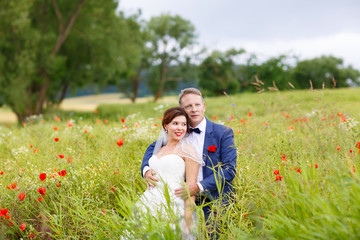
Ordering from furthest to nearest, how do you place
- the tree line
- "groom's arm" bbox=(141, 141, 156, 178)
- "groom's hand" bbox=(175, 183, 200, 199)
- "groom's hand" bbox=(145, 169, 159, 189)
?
the tree line < "groom's arm" bbox=(141, 141, 156, 178) < "groom's hand" bbox=(145, 169, 159, 189) < "groom's hand" bbox=(175, 183, 200, 199)

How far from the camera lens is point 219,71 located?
37.1m

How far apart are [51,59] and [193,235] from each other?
653 inches

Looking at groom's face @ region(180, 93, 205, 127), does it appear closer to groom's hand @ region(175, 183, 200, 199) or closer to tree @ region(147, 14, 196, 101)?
groom's hand @ region(175, 183, 200, 199)

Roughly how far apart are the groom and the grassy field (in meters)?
0.25

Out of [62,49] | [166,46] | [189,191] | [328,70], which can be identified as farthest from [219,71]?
[189,191]

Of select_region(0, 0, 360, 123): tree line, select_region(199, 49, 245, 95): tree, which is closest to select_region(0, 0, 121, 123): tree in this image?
select_region(0, 0, 360, 123): tree line

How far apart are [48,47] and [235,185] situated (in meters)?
17.1

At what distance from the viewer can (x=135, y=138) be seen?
216 inches

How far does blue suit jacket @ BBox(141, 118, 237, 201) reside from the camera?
11.2 ft

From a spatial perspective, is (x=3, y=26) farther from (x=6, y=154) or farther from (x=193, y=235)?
(x=193, y=235)

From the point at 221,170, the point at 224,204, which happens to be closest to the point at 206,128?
the point at 221,170

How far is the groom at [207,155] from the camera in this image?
11.1 ft

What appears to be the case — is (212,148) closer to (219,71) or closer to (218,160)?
(218,160)

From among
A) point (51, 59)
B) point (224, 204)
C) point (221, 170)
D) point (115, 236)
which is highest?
point (51, 59)
